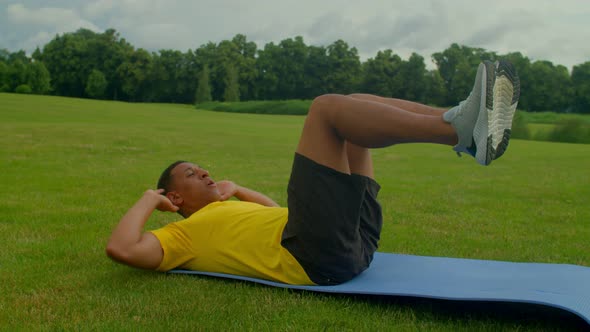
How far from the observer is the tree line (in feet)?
181

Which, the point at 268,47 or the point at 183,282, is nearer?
the point at 183,282

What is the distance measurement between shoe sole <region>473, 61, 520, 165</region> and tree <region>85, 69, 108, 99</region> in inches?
2454

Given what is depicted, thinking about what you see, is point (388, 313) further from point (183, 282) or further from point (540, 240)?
point (540, 240)

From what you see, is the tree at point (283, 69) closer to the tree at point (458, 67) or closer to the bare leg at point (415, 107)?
the tree at point (458, 67)

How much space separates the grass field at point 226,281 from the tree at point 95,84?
4982 centimetres

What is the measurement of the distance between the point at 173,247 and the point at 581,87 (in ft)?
198

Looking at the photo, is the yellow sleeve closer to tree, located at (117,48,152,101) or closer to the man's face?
the man's face

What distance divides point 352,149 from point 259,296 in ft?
3.04

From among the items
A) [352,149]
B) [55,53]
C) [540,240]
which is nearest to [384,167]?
[540,240]

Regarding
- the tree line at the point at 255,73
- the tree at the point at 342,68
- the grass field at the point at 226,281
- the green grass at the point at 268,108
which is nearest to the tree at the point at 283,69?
the tree line at the point at 255,73

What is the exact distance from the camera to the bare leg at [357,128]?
A: 94.8 inches

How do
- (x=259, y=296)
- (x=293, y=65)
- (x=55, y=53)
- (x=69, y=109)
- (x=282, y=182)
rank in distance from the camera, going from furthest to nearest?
1. (x=293, y=65)
2. (x=55, y=53)
3. (x=69, y=109)
4. (x=282, y=182)
5. (x=259, y=296)

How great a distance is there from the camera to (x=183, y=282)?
3162 millimetres

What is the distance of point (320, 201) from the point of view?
272cm
